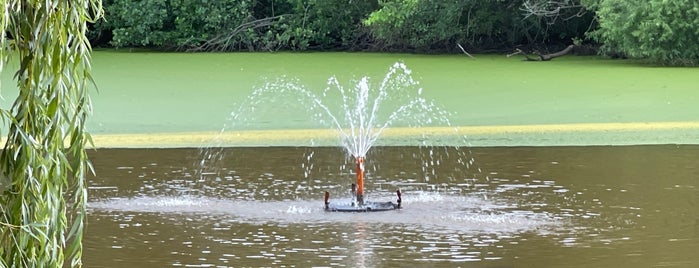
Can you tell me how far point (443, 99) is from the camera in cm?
1596

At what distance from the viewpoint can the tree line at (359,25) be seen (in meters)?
23.3

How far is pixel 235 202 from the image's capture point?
9.07m

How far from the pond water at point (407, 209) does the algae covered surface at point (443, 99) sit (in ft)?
3.67

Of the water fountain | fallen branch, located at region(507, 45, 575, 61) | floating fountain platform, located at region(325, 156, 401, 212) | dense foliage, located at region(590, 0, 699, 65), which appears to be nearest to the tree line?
dense foliage, located at region(590, 0, 699, 65)

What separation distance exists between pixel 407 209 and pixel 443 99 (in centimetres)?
731

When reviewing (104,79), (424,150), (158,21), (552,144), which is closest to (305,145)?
(424,150)

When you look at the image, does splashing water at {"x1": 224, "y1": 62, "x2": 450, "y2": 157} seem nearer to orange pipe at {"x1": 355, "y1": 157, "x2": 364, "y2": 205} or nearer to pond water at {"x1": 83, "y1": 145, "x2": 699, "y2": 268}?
pond water at {"x1": 83, "y1": 145, "x2": 699, "y2": 268}

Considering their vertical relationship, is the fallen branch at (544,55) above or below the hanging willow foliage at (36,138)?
below

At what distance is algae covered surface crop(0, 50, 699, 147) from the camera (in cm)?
1304

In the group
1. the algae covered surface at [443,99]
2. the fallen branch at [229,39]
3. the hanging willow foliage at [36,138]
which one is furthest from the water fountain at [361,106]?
the hanging willow foliage at [36,138]

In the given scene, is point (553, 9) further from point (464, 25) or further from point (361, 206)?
point (361, 206)

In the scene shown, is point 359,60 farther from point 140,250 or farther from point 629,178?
point 140,250

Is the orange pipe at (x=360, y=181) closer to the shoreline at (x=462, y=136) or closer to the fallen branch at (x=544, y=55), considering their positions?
the shoreline at (x=462, y=136)

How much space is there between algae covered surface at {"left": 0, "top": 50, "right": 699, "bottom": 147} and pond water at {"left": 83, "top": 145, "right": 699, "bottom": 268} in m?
1.12
